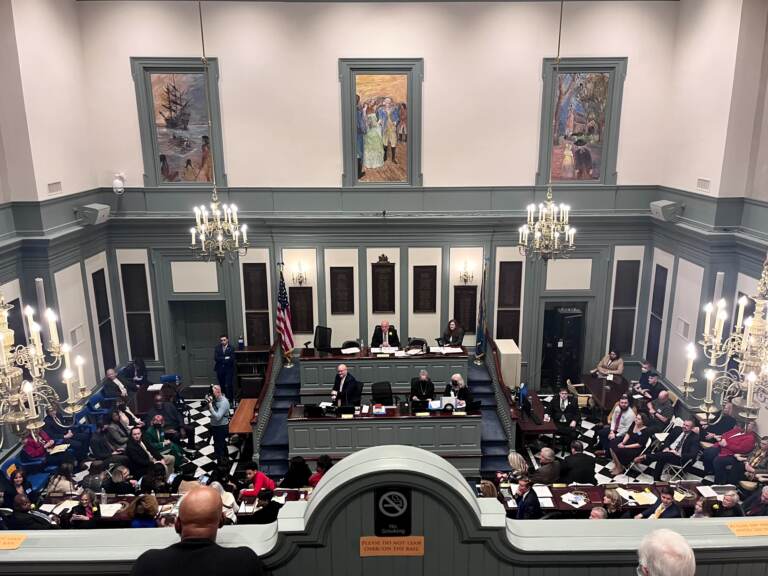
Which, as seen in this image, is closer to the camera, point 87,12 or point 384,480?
point 384,480

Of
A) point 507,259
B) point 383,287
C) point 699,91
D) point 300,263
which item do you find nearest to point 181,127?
point 300,263

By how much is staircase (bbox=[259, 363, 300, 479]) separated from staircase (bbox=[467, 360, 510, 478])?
357cm

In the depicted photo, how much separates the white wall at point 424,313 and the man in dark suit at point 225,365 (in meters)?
4.09

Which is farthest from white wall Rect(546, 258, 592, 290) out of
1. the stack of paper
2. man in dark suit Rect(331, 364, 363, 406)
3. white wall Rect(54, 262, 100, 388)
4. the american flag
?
white wall Rect(54, 262, 100, 388)

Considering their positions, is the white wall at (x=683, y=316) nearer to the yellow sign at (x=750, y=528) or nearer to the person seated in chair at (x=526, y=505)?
the person seated in chair at (x=526, y=505)

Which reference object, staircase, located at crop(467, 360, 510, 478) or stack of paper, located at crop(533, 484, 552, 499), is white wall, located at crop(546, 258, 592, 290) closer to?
staircase, located at crop(467, 360, 510, 478)

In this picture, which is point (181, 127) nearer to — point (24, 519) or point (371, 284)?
point (371, 284)

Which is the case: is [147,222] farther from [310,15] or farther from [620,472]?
[620,472]

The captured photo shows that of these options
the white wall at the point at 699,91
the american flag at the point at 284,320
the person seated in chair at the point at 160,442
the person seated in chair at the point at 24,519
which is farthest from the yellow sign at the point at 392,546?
the white wall at the point at 699,91

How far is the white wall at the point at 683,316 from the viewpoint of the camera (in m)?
11.4

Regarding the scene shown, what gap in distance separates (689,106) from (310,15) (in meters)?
7.90

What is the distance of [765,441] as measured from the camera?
8.88m

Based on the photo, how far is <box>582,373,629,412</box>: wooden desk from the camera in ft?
40.0

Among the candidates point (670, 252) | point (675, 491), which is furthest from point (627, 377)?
point (675, 491)
